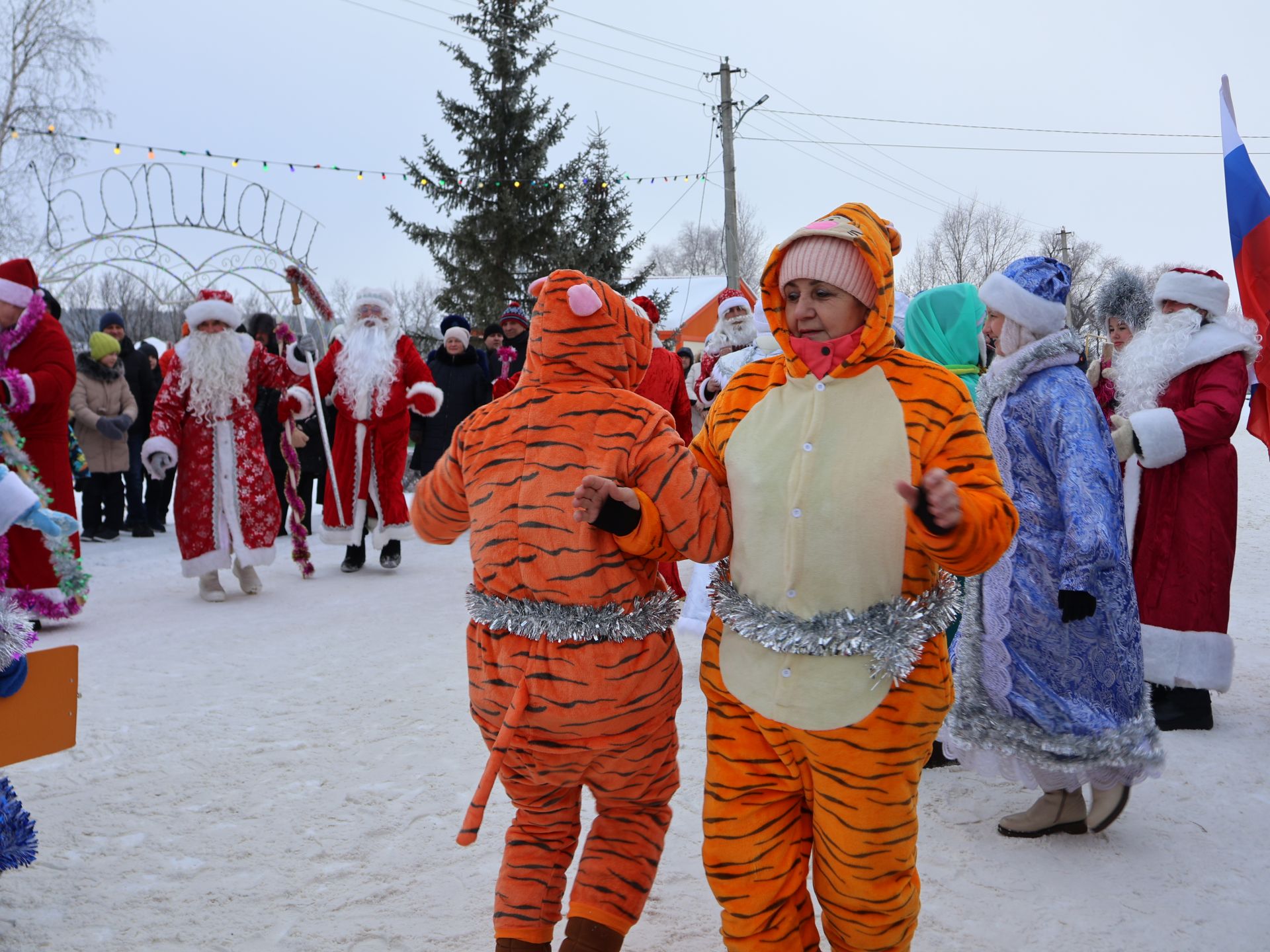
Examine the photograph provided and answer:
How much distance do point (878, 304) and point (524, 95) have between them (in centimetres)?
2012

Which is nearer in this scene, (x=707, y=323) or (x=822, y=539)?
(x=822, y=539)

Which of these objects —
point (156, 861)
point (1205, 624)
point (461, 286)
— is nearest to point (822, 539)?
point (156, 861)

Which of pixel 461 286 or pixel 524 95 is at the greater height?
pixel 524 95

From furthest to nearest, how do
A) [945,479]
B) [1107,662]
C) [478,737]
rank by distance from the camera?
[478,737] → [1107,662] → [945,479]

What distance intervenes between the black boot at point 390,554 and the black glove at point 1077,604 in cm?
620

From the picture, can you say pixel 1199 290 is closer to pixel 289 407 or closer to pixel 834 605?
pixel 834 605

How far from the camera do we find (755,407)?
2303 millimetres

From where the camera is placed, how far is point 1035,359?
3297 mm

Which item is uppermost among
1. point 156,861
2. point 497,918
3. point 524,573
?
point 524,573

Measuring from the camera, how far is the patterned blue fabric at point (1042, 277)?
11.0ft

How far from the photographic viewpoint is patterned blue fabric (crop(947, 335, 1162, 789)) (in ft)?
10.3

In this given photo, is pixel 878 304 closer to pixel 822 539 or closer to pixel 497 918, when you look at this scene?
pixel 822 539

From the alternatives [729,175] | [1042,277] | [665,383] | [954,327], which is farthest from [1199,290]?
[729,175]

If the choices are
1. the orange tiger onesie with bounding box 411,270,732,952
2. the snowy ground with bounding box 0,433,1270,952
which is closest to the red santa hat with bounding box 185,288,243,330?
the snowy ground with bounding box 0,433,1270,952
